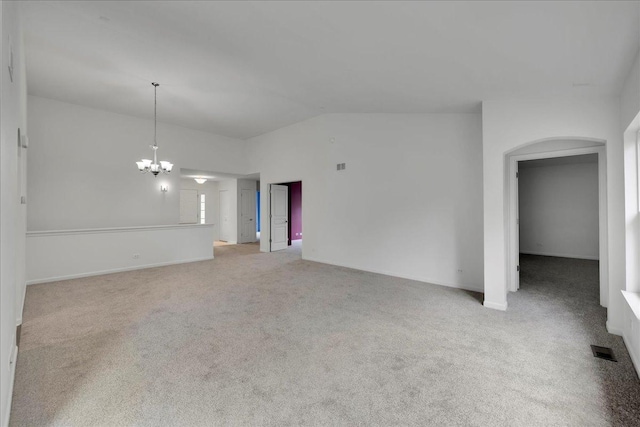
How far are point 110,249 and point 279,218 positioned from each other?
4.19m

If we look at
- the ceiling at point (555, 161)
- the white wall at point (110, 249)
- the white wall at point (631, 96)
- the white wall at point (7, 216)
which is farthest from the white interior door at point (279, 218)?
the white wall at point (631, 96)

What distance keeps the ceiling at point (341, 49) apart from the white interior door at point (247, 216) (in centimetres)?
534

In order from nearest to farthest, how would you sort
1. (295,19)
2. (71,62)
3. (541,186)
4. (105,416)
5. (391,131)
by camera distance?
(105,416)
(295,19)
(71,62)
(391,131)
(541,186)

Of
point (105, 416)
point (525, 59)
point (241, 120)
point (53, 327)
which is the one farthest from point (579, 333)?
point (241, 120)

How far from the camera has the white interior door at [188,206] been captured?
32.9 ft

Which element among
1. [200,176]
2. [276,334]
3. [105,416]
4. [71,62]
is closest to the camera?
[105,416]

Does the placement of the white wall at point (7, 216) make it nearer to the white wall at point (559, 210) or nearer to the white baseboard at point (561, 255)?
the white wall at point (559, 210)

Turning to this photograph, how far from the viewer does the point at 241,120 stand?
6.55 meters

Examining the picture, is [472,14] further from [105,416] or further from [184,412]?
[105,416]

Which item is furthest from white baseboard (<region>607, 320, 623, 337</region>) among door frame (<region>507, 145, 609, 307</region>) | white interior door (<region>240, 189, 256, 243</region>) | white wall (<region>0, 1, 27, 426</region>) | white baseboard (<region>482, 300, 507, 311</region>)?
white interior door (<region>240, 189, 256, 243</region>)

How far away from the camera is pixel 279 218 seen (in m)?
8.39

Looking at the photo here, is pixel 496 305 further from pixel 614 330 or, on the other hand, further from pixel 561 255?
pixel 561 255

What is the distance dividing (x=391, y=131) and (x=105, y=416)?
5.29m

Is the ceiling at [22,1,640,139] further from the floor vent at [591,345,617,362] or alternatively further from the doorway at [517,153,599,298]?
the doorway at [517,153,599,298]
